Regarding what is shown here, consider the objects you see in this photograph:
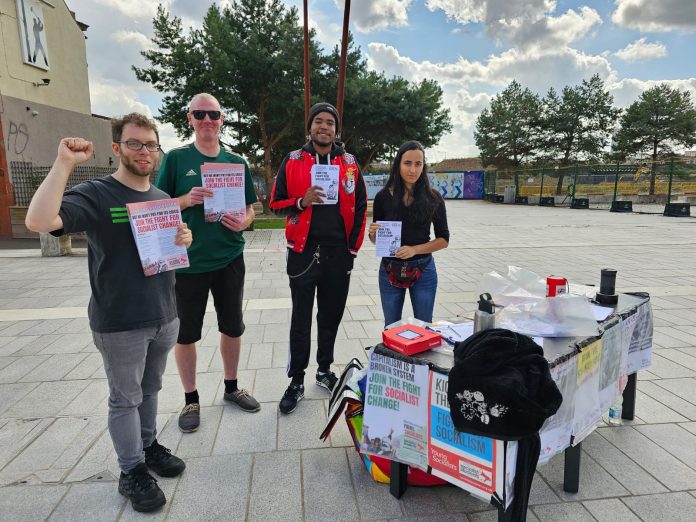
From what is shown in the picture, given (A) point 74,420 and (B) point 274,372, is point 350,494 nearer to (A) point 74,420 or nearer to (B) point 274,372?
(B) point 274,372

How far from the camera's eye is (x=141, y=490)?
2131 millimetres

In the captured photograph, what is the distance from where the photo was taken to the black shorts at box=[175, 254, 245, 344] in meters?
2.77

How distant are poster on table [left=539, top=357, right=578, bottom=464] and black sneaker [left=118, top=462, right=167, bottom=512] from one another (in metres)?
1.84

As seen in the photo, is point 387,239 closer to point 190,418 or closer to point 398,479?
point 398,479

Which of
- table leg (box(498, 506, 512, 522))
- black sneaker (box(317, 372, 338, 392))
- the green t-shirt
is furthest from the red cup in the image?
the green t-shirt

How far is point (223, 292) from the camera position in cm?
291

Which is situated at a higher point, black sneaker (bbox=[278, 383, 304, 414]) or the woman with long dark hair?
the woman with long dark hair

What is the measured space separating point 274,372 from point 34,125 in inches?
617

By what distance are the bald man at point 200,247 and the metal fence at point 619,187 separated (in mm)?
21248

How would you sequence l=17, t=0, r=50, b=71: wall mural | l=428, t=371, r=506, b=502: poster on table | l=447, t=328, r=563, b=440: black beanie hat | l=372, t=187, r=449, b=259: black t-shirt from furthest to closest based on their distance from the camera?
l=17, t=0, r=50, b=71: wall mural < l=372, t=187, r=449, b=259: black t-shirt < l=428, t=371, r=506, b=502: poster on table < l=447, t=328, r=563, b=440: black beanie hat

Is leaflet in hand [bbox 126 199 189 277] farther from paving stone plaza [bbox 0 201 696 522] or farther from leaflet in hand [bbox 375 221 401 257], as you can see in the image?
leaflet in hand [bbox 375 221 401 257]

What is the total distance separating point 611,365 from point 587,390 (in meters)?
0.34

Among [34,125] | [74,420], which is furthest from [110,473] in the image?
[34,125]

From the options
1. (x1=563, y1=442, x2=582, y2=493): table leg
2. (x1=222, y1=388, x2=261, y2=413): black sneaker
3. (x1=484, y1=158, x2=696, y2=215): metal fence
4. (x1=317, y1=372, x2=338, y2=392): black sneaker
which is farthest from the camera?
(x1=484, y1=158, x2=696, y2=215): metal fence
